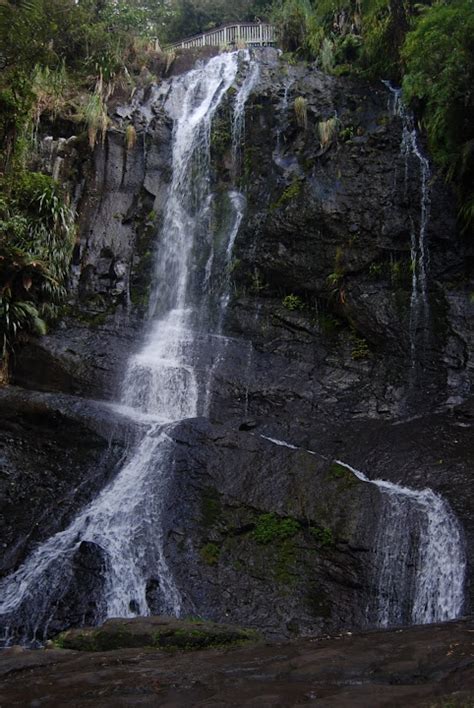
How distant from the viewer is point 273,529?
8211 mm

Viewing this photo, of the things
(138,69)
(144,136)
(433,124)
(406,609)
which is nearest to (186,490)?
(406,609)

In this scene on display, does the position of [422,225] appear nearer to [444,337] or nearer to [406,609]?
[444,337]

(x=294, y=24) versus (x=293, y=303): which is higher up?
(x=294, y=24)

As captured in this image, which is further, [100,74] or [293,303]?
[100,74]

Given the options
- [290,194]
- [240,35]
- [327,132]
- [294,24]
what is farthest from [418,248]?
[240,35]

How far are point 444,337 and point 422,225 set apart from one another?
9.34ft

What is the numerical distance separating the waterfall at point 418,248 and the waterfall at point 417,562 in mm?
4222

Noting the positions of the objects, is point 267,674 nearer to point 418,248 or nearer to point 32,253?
point 418,248

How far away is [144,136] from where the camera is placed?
54.3 ft

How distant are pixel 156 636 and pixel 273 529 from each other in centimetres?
312

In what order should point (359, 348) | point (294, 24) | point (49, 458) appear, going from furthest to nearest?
point (294, 24), point (359, 348), point (49, 458)

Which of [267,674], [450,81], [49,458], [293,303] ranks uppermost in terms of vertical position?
[450,81]

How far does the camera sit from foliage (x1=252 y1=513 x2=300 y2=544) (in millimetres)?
8125

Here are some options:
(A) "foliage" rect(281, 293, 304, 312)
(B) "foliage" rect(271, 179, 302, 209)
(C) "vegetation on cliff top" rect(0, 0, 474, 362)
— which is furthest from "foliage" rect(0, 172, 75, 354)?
(A) "foliage" rect(281, 293, 304, 312)
